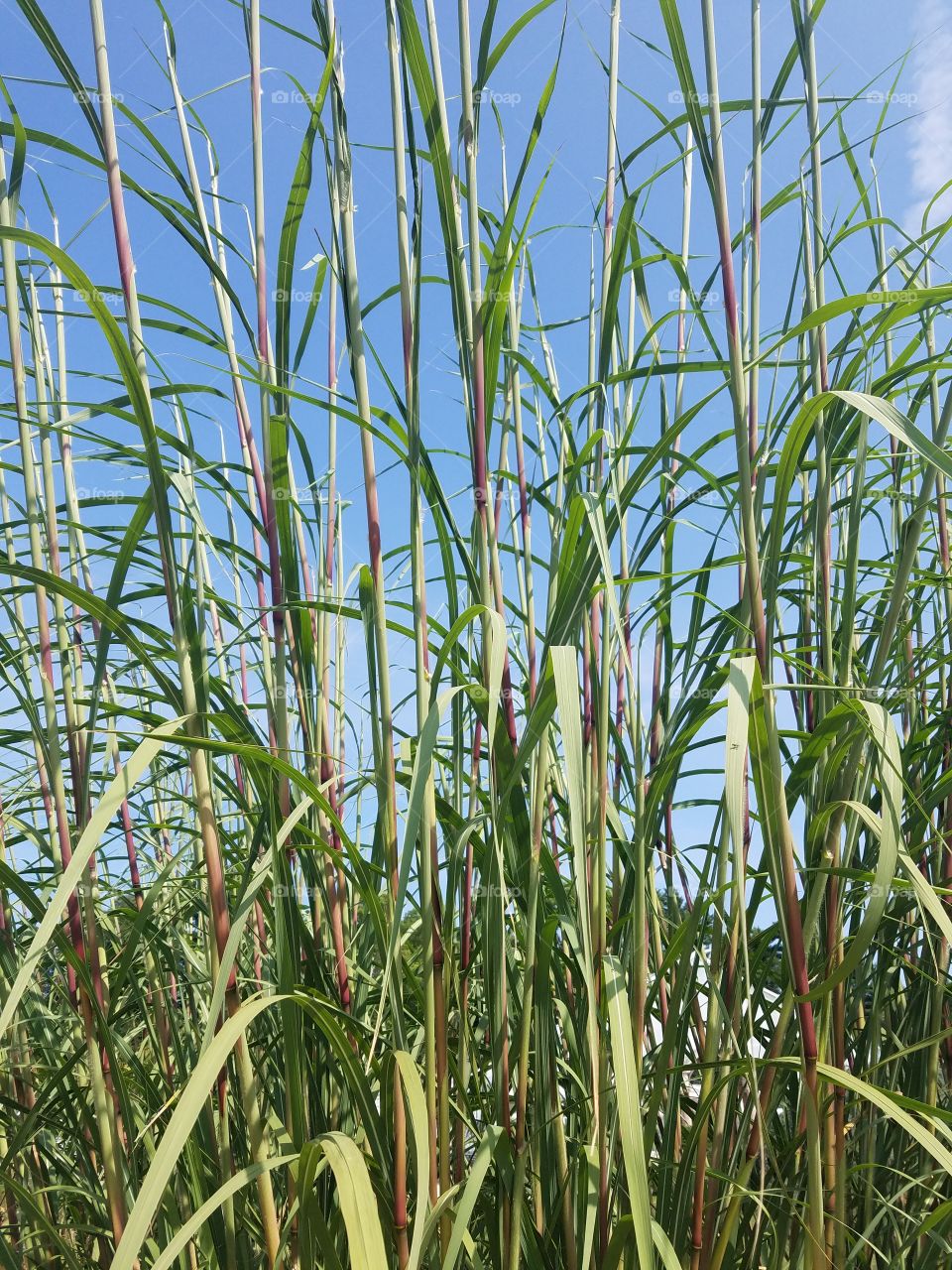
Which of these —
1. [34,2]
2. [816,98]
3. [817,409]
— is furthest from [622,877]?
[34,2]

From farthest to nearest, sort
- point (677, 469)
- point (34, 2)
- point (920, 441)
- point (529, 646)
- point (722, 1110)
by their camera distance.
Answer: point (677, 469)
point (529, 646)
point (722, 1110)
point (34, 2)
point (920, 441)

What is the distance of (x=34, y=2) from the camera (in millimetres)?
675

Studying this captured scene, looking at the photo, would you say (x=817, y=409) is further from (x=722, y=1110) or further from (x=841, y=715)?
(x=722, y=1110)

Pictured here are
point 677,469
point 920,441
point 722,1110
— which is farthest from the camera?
point 677,469

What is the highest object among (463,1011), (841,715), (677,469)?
(677,469)

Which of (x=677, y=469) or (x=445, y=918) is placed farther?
(x=677, y=469)

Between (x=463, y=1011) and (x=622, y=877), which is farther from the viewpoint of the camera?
(x=622, y=877)

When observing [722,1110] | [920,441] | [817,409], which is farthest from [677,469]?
[722,1110]

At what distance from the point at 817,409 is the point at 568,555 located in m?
0.22

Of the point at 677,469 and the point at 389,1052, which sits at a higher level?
the point at 677,469

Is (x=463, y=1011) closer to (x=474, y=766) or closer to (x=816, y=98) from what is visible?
(x=474, y=766)

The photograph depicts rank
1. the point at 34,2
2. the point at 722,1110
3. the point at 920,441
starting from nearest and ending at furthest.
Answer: the point at 920,441
the point at 34,2
the point at 722,1110

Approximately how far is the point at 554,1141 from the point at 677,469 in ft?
2.32

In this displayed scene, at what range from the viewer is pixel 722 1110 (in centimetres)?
81
